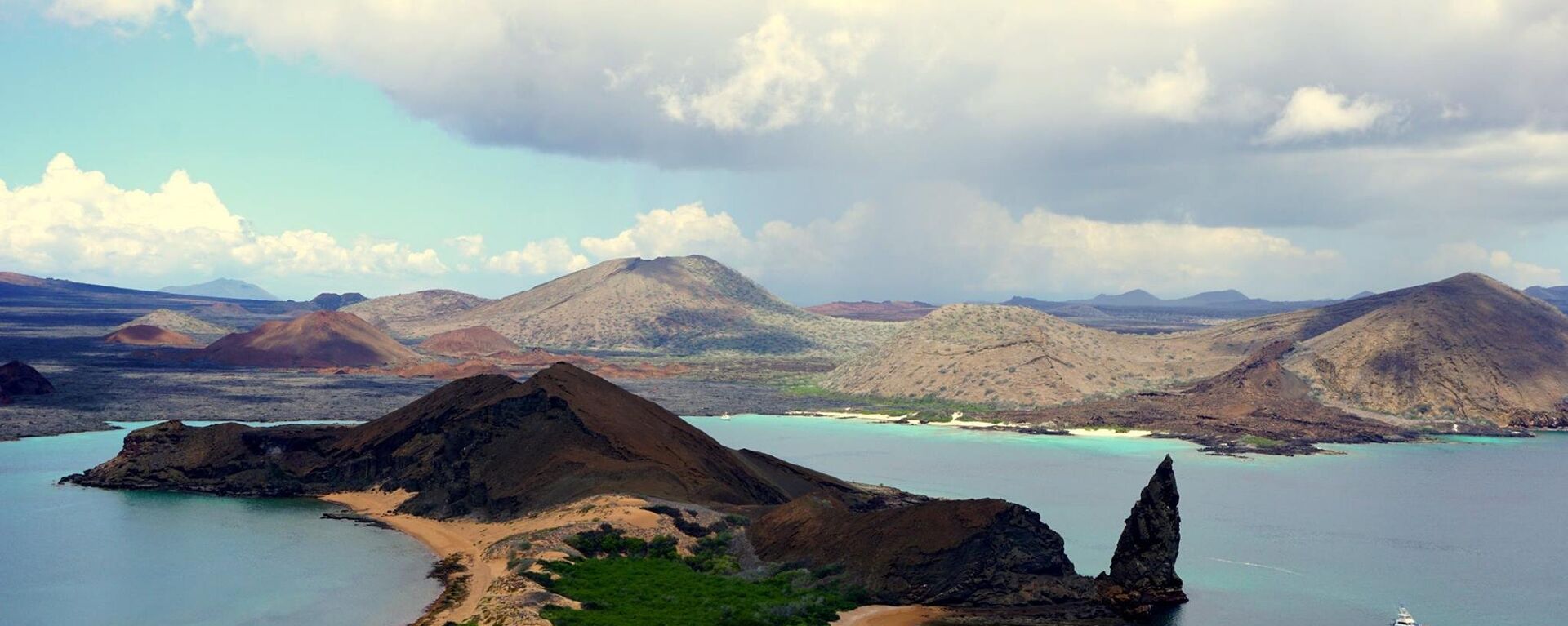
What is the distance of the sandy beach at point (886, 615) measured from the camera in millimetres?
48531

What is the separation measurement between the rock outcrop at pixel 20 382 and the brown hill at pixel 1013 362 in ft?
324

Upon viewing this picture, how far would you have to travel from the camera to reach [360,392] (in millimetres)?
149000

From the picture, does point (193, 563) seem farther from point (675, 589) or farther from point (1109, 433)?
point (1109, 433)

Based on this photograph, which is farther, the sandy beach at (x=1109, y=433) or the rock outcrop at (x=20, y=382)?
the sandy beach at (x=1109, y=433)

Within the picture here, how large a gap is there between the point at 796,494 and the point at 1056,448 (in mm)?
45436

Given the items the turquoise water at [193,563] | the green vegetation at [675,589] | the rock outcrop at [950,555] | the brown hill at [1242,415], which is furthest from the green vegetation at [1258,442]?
the turquoise water at [193,563]

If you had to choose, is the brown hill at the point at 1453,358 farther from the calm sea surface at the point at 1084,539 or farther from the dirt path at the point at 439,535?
the dirt path at the point at 439,535

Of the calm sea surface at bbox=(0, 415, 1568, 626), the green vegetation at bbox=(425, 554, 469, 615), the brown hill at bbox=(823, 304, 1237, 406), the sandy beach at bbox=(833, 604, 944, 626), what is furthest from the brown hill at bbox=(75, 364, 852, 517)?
the brown hill at bbox=(823, 304, 1237, 406)

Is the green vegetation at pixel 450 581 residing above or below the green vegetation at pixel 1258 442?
below

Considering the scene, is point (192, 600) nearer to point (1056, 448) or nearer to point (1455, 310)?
point (1056, 448)

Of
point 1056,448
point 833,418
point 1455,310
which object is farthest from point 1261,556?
point 1455,310

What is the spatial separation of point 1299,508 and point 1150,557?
32.6 m

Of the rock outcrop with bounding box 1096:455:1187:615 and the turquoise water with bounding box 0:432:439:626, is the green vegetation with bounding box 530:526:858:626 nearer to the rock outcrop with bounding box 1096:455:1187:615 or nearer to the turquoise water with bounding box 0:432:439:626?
the turquoise water with bounding box 0:432:439:626

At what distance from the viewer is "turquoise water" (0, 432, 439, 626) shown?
49.9 m
